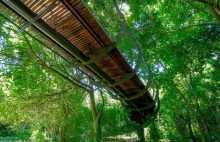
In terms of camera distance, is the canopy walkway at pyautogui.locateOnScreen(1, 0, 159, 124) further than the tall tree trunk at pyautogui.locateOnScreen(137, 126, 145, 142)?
No

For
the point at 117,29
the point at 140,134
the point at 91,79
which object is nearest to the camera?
the point at 117,29

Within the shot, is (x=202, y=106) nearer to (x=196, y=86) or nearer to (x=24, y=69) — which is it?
(x=196, y=86)

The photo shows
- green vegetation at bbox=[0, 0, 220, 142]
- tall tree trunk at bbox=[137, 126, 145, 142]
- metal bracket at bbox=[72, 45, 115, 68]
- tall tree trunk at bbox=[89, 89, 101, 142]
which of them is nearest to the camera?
metal bracket at bbox=[72, 45, 115, 68]

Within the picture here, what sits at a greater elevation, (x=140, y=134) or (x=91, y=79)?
(x=91, y=79)

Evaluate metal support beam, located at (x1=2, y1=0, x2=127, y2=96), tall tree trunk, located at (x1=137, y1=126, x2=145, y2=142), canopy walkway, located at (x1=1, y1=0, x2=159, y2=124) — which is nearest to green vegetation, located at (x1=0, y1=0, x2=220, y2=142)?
tall tree trunk, located at (x1=137, y1=126, x2=145, y2=142)

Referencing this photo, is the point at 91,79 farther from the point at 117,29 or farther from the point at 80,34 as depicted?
the point at 80,34

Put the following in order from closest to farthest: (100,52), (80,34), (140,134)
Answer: (80,34) < (100,52) < (140,134)

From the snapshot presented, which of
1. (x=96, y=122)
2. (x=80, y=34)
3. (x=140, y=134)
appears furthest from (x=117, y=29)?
(x=140, y=134)

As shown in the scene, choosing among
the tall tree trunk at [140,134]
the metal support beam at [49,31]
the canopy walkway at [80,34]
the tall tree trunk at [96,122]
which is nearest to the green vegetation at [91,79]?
the tall tree trunk at [96,122]

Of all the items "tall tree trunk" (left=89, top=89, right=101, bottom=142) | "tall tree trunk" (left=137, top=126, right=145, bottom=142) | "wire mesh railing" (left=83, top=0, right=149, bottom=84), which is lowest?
"tall tree trunk" (left=137, top=126, right=145, bottom=142)

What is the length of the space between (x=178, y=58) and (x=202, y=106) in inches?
214

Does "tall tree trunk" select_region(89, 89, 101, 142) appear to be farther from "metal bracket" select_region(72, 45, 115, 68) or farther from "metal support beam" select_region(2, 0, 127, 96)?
"metal bracket" select_region(72, 45, 115, 68)

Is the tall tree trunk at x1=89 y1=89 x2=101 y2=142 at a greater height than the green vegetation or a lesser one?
lesser

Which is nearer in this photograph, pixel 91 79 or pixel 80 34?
pixel 80 34
